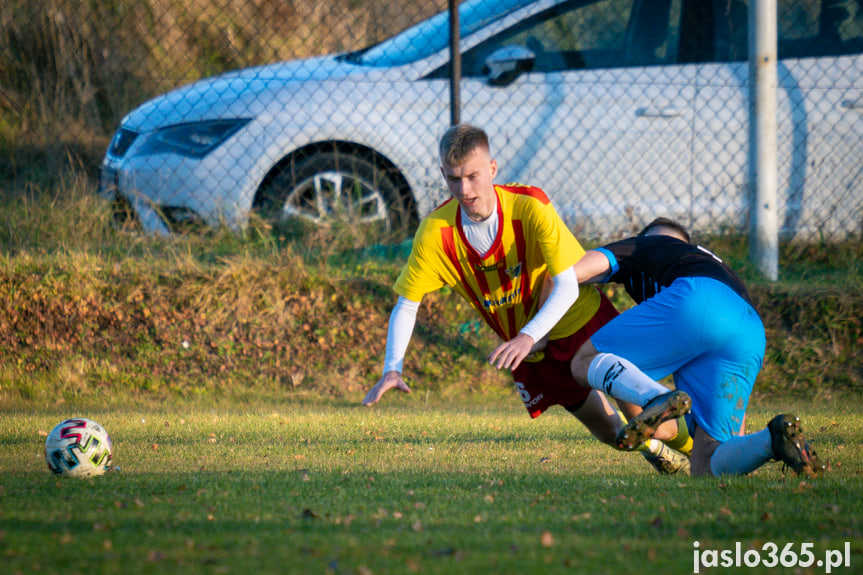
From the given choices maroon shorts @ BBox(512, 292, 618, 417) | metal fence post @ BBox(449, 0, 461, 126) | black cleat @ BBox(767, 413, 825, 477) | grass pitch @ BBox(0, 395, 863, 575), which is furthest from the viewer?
metal fence post @ BBox(449, 0, 461, 126)

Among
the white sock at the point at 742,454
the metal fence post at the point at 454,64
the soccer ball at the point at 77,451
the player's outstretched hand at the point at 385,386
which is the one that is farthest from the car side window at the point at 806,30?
the soccer ball at the point at 77,451

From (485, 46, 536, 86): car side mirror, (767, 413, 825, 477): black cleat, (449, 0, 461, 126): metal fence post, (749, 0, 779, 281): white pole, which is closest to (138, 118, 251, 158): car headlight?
(449, 0, 461, 126): metal fence post

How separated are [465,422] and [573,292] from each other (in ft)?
5.33

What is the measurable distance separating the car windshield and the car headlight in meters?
1.38

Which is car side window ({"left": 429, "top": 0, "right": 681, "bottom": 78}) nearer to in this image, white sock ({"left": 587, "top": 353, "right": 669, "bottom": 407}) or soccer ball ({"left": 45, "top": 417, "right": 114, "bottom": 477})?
white sock ({"left": 587, "top": 353, "right": 669, "bottom": 407})

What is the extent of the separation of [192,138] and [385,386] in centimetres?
393

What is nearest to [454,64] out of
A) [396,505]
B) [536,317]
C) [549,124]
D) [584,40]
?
[549,124]

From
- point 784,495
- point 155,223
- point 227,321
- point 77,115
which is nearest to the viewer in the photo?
point 784,495

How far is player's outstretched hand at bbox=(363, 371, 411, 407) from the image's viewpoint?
11.5 ft

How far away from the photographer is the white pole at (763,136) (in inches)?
256

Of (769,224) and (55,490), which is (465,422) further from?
(769,224)

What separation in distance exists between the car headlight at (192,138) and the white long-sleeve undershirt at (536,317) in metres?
3.24

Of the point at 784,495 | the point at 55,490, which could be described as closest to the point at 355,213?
the point at 55,490

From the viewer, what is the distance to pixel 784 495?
3164 mm
